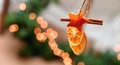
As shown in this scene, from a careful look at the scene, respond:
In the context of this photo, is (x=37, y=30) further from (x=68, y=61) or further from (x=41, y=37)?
(x=68, y=61)

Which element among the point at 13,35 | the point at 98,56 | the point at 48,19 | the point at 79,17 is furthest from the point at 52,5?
the point at 79,17

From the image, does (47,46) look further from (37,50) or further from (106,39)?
(106,39)

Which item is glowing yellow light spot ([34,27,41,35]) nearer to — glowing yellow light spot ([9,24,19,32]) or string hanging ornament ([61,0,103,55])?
glowing yellow light spot ([9,24,19,32])

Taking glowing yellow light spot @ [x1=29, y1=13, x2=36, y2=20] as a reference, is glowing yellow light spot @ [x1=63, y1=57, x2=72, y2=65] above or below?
below

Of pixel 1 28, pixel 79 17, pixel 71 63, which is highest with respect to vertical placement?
pixel 79 17

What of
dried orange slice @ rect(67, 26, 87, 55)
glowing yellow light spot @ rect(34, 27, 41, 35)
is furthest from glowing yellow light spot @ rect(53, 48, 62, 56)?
dried orange slice @ rect(67, 26, 87, 55)

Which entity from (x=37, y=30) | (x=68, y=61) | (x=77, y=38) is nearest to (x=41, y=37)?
(x=37, y=30)
